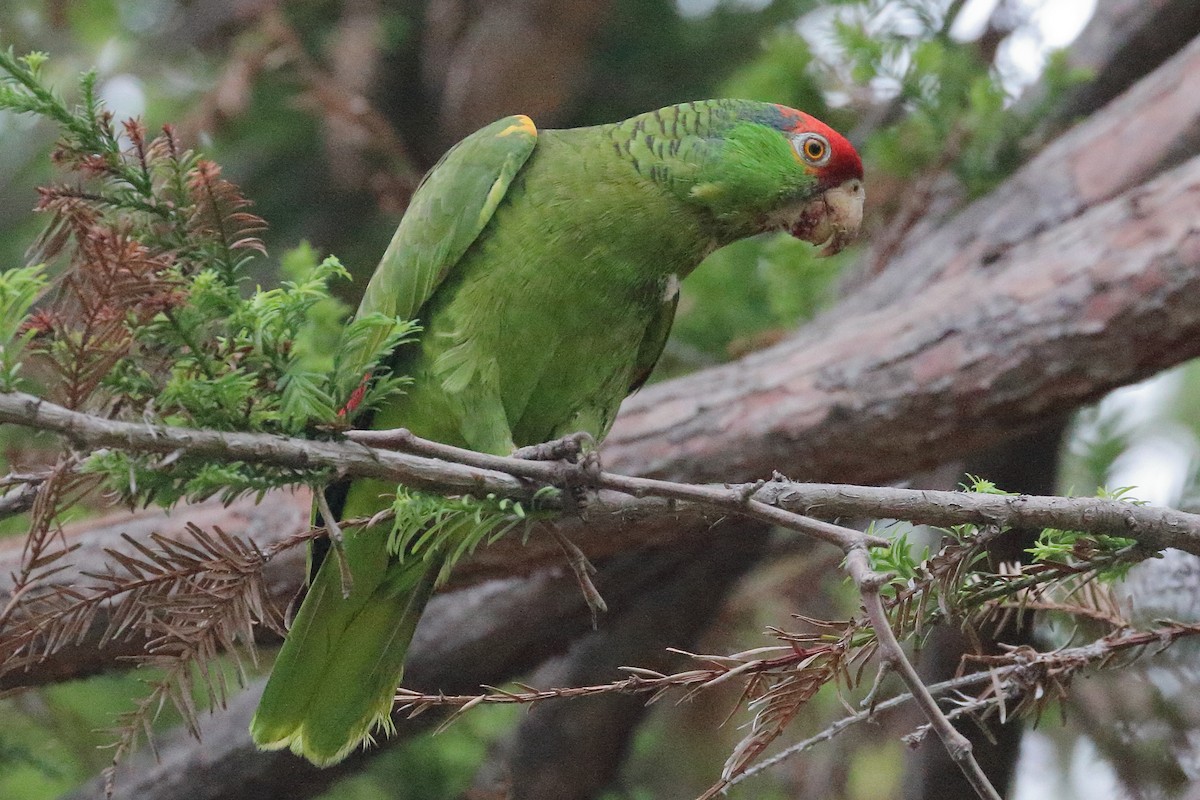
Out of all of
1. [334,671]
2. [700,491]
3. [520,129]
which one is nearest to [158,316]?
[700,491]

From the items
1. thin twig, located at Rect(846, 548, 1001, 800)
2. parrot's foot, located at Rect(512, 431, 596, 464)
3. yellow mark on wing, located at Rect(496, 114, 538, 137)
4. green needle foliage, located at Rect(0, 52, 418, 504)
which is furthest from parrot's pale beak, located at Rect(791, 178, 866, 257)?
thin twig, located at Rect(846, 548, 1001, 800)

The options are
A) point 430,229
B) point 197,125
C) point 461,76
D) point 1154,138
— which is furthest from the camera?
point 461,76

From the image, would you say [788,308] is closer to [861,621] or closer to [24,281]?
[861,621]

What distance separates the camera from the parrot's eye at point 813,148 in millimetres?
2480

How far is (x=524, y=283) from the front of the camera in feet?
7.72

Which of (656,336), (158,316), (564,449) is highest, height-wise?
(158,316)

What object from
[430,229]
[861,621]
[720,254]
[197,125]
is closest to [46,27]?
[197,125]

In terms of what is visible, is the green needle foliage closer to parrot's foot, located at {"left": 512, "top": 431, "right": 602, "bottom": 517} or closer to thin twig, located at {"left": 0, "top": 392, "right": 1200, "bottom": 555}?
thin twig, located at {"left": 0, "top": 392, "right": 1200, "bottom": 555}

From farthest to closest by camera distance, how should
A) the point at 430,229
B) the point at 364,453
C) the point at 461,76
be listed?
the point at 461,76 < the point at 430,229 < the point at 364,453

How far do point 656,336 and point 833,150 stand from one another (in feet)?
2.05

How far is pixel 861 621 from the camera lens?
1399 millimetres

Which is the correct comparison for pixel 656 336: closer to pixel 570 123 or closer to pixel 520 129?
pixel 520 129

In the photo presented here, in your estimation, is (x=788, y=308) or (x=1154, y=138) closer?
(x=1154, y=138)

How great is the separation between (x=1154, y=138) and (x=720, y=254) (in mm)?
1577
